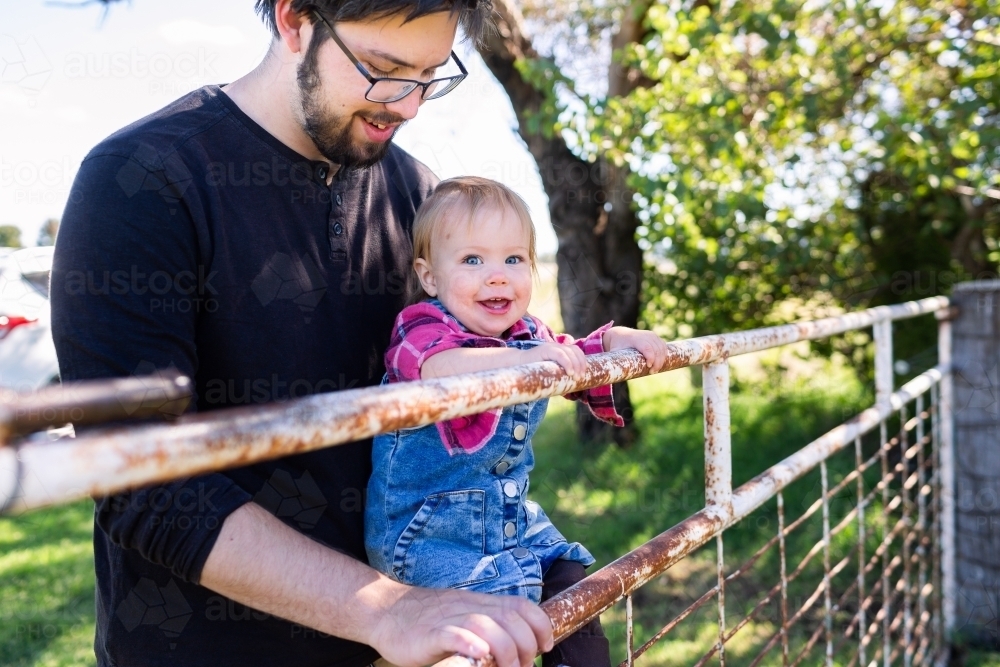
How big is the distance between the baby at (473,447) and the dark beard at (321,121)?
0.77 ft

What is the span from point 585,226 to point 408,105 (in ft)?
17.4

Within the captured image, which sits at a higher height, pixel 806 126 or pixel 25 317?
pixel 806 126

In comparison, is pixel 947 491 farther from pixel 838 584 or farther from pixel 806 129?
pixel 806 129

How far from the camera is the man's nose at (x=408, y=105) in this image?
5.56 feet

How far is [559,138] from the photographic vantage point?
676 cm

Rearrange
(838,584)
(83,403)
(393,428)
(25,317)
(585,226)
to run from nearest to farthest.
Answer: (83,403) < (393,428) < (25,317) < (838,584) < (585,226)

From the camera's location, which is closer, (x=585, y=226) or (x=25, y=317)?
(x=25, y=317)

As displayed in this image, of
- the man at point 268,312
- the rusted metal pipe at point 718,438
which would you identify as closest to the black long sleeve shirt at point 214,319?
the man at point 268,312

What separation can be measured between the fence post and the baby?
287 centimetres

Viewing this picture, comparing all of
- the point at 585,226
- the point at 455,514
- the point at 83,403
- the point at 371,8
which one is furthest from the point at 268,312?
the point at 585,226

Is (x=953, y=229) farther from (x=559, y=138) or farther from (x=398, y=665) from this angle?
(x=398, y=665)

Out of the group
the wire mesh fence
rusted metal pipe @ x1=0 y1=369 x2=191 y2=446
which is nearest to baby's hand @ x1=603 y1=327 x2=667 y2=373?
rusted metal pipe @ x1=0 y1=369 x2=191 y2=446

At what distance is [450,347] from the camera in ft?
5.13

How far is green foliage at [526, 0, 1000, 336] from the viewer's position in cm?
475
